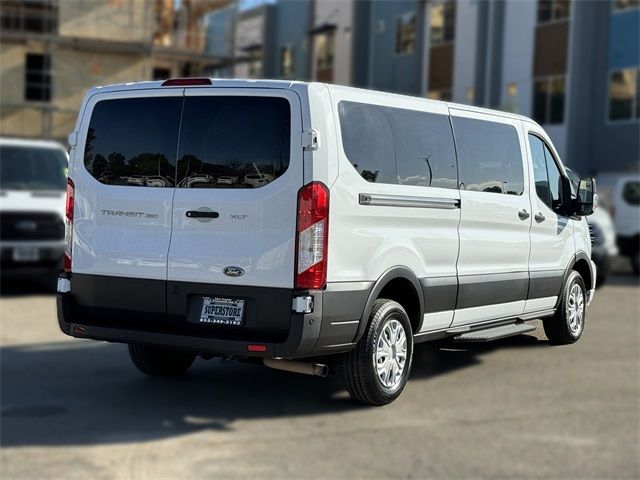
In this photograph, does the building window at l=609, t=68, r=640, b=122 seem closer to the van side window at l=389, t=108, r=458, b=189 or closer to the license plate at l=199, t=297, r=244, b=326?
the van side window at l=389, t=108, r=458, b=189

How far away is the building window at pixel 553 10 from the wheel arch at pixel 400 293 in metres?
45.5

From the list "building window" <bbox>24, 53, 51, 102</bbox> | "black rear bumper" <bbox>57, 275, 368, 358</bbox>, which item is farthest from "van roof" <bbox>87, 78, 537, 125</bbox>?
"building window" <bbox>24, 53, 51, 102</bbox>

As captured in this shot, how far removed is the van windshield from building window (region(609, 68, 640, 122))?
69161 millimetres

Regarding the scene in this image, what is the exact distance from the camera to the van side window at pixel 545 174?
16.9 ft

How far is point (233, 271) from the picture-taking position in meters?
4.45

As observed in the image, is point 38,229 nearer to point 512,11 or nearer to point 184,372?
point 184,372

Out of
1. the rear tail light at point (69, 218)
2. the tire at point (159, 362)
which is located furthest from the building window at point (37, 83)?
the rear tail light at point (69, 218)

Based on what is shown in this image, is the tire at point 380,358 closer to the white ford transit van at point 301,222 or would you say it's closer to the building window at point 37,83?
the white ford transit van at point 301,222

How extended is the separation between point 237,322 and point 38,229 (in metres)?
11.1

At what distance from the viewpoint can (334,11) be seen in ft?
388

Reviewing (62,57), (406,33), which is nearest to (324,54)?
(406,33)

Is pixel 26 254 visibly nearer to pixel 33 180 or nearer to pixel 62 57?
pixel 33 180

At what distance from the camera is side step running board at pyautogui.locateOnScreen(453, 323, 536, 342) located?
16.1 feet

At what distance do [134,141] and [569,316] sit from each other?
2.37m
